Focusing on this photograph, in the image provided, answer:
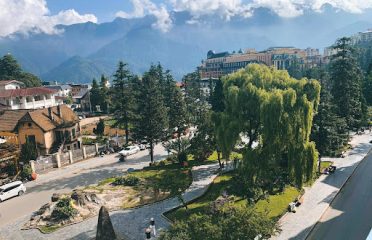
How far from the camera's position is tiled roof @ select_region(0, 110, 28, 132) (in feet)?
158

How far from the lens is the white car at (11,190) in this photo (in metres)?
33.5

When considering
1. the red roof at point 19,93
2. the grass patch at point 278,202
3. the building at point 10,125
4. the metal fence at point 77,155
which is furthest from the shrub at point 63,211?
the red roof at point 19,93

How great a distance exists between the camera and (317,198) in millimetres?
29719

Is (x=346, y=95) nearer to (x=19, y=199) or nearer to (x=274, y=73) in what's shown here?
(x=274, y=73)

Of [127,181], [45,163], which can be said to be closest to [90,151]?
[45,163]

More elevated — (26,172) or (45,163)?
(45,163)

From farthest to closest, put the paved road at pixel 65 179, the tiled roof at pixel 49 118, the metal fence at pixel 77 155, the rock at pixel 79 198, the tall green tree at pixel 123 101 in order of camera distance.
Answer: the tall green tree at pixel 123 101
the metal fence at pixel 77 155
the tiled roof at pixel 49 118
the paved road at pixel 65 179
the rock at pixel 79 198

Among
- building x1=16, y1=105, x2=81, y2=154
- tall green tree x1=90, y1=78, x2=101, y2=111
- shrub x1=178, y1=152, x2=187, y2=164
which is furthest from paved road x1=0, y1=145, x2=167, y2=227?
tall green tree x1=90, y1=78, x2=101, y2=111

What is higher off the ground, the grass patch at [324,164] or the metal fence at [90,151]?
the metal fence at [90,151]

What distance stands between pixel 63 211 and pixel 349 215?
21.2 m

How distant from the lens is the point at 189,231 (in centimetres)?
1645

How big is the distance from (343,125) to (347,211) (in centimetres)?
1606

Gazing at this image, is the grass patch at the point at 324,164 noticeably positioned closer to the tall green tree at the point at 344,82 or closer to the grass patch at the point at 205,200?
the grass patch at the point at 205,200

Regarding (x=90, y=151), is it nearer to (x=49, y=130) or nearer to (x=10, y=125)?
(x=49, y=130)
